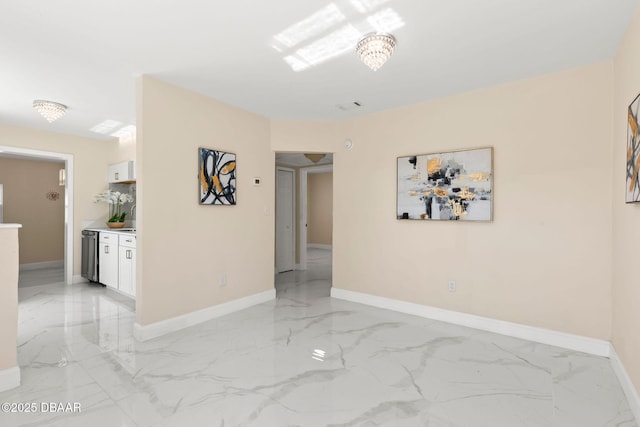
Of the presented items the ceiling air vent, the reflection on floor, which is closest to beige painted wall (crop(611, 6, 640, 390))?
the ceiling air vent

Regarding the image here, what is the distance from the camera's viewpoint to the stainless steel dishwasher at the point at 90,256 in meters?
4.84

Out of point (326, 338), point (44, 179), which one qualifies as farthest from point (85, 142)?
point (326, 338)

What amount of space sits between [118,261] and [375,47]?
422 cm

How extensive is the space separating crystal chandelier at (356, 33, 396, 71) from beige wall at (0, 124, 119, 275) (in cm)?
487

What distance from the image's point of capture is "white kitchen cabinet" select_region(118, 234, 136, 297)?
160 inches

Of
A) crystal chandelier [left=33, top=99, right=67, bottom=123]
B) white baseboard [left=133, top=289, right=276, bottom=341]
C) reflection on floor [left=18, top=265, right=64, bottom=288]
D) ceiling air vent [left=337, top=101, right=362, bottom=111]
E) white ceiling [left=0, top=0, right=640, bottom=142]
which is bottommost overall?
reflection on floor [left=18, top=265, right=64, bottom=288]

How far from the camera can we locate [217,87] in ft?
10.6

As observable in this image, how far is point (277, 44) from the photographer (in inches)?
94.3

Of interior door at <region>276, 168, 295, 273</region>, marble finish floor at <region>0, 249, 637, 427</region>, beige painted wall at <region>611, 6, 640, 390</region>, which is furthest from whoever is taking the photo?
interior door at <region>276, 168, 295, 273</region>

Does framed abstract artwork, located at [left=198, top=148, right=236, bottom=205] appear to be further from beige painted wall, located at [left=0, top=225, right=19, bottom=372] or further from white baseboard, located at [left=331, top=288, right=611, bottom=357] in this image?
white baseboard, located at [left=331, top=288, right=611, bottom=357]

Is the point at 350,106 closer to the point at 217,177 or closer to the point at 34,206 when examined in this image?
the point at 217,177

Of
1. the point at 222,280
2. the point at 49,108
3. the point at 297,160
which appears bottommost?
the point at 222,280

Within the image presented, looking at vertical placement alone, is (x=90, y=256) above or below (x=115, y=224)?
below

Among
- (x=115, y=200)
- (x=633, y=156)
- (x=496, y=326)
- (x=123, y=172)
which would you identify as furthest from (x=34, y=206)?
(x=633, y=156)
